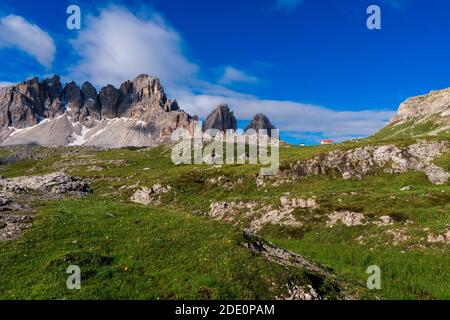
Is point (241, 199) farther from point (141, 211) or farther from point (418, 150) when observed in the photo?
point (418, 150)

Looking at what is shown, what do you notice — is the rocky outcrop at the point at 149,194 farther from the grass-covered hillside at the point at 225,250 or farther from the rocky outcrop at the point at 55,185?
the grass-covered hillside at the point at 225,250

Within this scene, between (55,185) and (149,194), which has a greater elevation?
(55,185)

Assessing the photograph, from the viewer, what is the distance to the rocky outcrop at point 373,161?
79.1m

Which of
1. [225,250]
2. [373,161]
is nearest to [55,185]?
[225,250]

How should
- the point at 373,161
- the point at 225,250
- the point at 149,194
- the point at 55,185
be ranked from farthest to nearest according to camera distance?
the point at 149,194 → the point at 373,161 → the point at 55,185 → the point at 225,250

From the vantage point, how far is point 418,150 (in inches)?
3295

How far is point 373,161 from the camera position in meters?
83.7

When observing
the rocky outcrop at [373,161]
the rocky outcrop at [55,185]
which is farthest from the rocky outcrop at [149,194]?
the rocky outcrop at [55,185]

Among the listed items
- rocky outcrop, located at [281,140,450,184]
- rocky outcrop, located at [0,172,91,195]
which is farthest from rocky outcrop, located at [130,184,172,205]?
rocky outcrop, located at [0,172,91,195]

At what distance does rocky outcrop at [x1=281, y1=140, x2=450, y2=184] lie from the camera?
259ft

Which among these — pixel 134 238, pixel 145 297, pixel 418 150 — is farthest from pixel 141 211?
pixel 418 150

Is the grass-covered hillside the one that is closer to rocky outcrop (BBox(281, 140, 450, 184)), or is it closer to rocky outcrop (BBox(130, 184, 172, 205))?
rocky outcrop (BBox(281, 140, 450, 184))

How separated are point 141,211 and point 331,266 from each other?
20296mm

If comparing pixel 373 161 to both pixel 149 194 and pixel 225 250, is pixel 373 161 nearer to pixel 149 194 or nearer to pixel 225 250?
pixel 149 194
